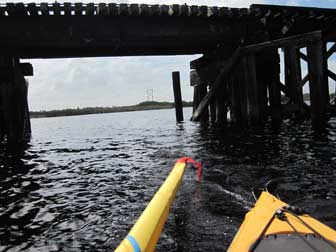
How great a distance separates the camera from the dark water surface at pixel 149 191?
15.3 ft

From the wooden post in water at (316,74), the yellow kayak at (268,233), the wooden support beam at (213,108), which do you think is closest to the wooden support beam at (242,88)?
the wooden support beam at (213,108)

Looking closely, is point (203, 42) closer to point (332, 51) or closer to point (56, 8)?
point (56, 8)

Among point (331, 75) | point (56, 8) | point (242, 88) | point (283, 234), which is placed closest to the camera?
point (283, 234)

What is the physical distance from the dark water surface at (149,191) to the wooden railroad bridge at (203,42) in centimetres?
301

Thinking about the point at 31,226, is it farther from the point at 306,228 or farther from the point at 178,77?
the point at 178,77

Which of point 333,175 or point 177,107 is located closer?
point 333,175

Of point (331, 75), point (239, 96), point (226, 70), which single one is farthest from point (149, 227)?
point (331, 75)

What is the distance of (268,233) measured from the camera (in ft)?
10.5

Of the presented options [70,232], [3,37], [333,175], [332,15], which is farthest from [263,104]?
[70,232]

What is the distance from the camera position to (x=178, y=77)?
23.5m

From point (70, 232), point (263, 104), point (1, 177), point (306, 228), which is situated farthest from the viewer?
point (263, 104)

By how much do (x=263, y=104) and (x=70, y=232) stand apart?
13291 mm

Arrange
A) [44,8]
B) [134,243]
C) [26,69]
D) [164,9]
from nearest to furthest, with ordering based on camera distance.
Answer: [134,243]
[44,8]
[164,9]
[26,69]

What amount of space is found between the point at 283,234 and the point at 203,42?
1448 centimetres
